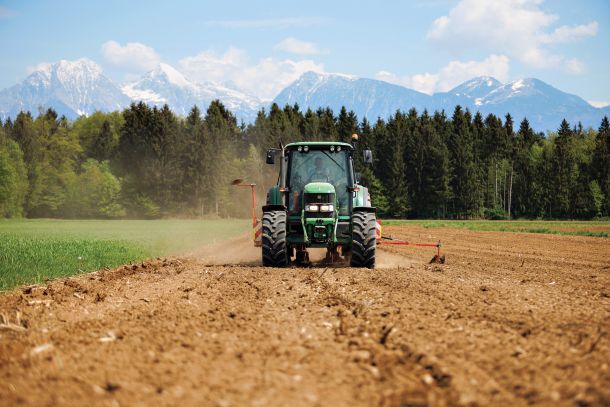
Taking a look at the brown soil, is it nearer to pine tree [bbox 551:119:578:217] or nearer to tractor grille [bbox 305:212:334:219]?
tractor grille [bbox 305:212:334:219]

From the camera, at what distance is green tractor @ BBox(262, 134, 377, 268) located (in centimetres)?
1345

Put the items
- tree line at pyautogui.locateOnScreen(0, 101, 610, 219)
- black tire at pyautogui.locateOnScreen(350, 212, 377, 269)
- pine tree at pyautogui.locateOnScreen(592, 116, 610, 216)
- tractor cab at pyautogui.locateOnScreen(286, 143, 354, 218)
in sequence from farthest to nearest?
tree line at pyautogui.locateOnScreen(0, 101, 610, 219), pine tree at pyautogui.locateOnScreen(592, 116, 610, 216), tractor cab at pyautogui.locateOnScreen(286, 143, 354, 218), black tire at pyautogui.locateOnScreen(350, 212, 377, 269)

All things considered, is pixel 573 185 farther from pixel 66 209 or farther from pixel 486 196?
pixel 66 209

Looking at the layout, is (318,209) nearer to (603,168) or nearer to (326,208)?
(326,208)

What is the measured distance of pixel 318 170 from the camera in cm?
1459

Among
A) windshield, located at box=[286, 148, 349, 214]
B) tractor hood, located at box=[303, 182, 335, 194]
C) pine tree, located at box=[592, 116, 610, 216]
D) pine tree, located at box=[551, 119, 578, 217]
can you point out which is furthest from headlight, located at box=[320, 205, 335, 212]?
pine tree, located at box=[592, 116, 610, 216]

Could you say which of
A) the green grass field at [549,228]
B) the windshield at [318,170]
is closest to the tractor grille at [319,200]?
the windshield at [318,170]

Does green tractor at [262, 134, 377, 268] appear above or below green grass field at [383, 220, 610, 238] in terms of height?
above

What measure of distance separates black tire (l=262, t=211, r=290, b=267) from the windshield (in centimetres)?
104

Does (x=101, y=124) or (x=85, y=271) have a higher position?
(x=101, y=124)

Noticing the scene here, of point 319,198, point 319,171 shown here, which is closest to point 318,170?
point 319,171

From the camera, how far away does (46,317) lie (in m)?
7.51

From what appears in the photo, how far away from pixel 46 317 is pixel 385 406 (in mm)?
5178

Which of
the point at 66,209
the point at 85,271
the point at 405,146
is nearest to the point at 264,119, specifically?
the point at 405,146
